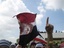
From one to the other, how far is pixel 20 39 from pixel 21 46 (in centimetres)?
29

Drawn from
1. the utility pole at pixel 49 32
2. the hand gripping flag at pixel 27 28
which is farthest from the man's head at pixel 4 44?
the utility pole at pixel 49 32

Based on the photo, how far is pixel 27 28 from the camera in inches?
312

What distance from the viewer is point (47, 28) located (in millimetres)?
5801

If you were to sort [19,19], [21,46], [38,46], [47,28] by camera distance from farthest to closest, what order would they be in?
[38,46]
[19,19]
[21,46]
[47,28]

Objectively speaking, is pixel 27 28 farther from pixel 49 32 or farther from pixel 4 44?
pixel 49 32

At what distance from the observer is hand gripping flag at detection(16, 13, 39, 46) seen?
25.2 feet

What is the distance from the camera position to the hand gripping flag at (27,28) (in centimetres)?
767

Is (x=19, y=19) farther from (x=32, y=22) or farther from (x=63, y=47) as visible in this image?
(x=63, y=47)

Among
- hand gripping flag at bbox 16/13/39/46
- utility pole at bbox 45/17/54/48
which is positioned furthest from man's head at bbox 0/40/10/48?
utility pole at bbox 45/17/54/48

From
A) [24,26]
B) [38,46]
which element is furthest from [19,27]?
[38,46]

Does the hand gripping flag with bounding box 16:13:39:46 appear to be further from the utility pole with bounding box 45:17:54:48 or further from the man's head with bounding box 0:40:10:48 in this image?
the utility pole with bounding box 45:17:54:48

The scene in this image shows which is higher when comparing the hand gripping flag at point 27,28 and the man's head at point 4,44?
the hand gripping flag at point 27,28

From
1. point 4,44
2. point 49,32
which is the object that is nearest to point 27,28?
point 4,44

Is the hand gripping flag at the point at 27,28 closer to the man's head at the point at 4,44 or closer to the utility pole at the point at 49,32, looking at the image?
the man's head at the point at 4,44
